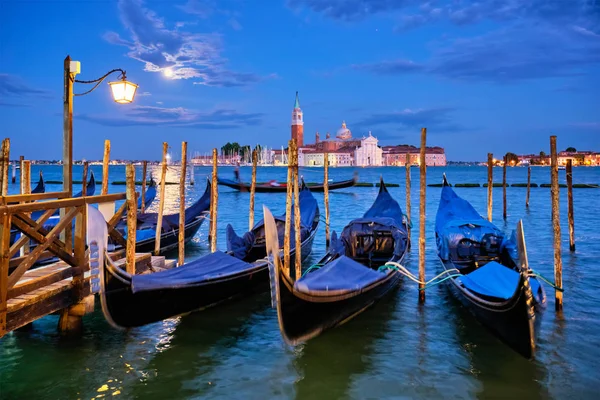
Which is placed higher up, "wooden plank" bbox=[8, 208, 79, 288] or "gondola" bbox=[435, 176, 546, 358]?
"wooden plank" bbox=[8, 208, 79, 288]

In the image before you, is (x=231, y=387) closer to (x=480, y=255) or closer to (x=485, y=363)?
(x=485, y=363)

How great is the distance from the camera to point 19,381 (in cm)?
308

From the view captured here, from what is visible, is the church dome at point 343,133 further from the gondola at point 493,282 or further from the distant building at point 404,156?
the gondola at point 493,282

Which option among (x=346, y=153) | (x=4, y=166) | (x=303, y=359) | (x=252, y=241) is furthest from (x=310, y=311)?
(x=346, y=153)

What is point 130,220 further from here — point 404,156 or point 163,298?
point 404,156

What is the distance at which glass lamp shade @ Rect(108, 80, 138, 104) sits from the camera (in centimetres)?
408

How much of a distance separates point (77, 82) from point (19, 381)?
7.76ft

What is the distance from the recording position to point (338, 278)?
152 inches

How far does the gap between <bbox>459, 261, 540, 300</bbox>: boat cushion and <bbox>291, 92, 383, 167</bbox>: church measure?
77.5 m

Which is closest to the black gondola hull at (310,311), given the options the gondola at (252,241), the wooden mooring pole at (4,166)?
the gondola at (252,241)

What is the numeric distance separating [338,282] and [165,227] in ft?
15.5

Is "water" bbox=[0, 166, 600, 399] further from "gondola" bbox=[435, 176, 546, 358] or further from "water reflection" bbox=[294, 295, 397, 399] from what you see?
"gondola" bbox=[435, 176, 546, 358]

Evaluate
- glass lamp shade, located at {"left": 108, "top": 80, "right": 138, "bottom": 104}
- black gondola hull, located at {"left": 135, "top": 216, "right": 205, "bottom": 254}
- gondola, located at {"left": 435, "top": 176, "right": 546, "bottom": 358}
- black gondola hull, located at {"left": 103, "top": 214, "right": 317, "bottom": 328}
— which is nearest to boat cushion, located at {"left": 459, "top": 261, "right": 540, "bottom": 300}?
gondola, located at {"left": 435, "top": 176, "right": 546, "bottom": 358}

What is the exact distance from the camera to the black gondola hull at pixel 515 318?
303 centimetres
